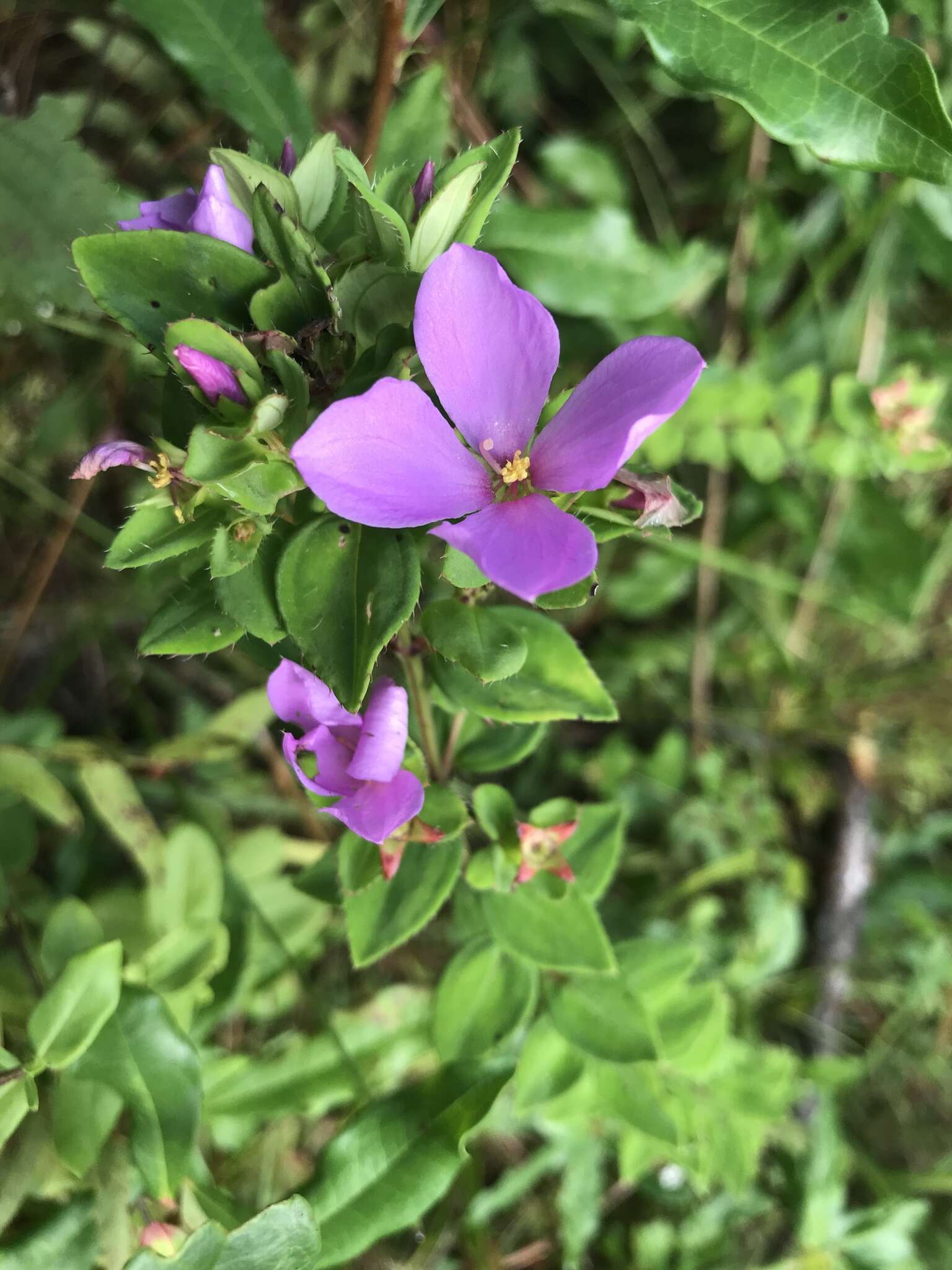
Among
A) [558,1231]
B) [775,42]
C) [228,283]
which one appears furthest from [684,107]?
[558,1231]

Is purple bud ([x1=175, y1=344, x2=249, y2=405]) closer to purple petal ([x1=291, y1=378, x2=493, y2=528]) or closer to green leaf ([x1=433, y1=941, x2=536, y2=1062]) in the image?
purple petal ([x1=291, y1=378, x2=493, y2=528])

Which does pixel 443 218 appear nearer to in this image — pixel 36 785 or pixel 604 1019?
pixel 604 1019

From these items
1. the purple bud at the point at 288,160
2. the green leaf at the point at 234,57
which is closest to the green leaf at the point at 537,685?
the purple bud at the point at 288,160

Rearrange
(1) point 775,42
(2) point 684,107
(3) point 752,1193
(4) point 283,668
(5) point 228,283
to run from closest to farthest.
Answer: (5) point 228,283 < (4) point 283,668 < (1) point 775,42 < (3) point 752,1193 < (2) point 684,107

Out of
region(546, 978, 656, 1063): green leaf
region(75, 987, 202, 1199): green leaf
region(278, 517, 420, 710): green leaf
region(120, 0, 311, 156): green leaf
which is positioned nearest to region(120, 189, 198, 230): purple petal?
region(278, 517, 420, 710): green leaf

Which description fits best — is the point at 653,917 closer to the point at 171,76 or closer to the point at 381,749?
the point at 381,749

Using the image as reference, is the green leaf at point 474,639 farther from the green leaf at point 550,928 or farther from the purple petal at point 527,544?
the green leaf at point 550,928
